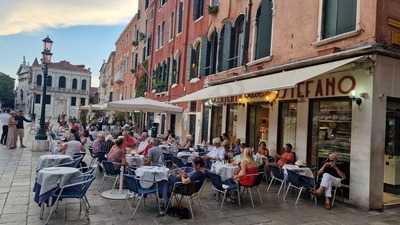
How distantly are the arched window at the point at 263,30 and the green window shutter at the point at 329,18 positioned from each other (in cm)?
249

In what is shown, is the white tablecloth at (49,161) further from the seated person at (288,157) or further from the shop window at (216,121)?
the shop window at (216,121)

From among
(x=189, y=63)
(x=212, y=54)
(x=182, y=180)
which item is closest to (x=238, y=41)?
(x=212, y=54)

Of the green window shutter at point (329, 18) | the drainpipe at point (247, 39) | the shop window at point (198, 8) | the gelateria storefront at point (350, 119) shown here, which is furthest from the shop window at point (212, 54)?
the green window shutter at point (329, 18)

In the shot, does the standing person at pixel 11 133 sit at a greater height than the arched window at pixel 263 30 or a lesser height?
lesser

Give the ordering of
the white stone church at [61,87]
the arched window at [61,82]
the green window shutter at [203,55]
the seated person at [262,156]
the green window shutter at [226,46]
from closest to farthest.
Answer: the seated person at [262,156], the green window shutter at [226,46], the green window shutter at [203,55], the white stone church at [61,87], the arched window at [61,82]

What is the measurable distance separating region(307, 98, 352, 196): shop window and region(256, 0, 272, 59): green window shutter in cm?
313

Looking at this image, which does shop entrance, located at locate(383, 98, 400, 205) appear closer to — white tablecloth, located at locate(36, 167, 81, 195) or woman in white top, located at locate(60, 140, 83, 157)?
white tablecloth, located at locate(36, 167, 81, 195)

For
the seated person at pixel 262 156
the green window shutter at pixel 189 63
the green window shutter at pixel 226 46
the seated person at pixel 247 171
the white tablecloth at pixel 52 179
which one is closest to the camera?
the white tablecloth at pixel 52 179

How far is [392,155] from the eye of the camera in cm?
843

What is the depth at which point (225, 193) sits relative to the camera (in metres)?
7.07

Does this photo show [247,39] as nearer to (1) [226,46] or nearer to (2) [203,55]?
(1) [226,46]

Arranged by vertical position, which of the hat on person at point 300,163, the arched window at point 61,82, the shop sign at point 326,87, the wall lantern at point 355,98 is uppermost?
the arched window at point 61,82

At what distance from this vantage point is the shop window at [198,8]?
58.4ft

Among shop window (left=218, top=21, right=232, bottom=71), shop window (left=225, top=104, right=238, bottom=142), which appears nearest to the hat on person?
shop window (left=225, top=104, right=238, bottom=142)
